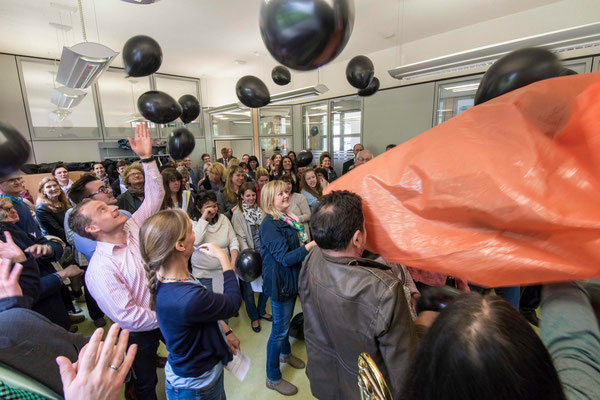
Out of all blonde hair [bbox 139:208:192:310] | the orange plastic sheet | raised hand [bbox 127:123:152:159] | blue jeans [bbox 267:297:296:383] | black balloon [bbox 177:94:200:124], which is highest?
black balloon [bbox 177:94:200:124]

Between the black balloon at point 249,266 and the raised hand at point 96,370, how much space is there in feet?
4.25

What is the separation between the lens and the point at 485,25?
4.77m

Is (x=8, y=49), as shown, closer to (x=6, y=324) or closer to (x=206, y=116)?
(x=206, y=116)

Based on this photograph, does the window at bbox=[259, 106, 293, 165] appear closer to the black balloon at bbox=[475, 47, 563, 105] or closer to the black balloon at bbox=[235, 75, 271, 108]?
the black balloon at bbox=[235, 75, 271, 108]

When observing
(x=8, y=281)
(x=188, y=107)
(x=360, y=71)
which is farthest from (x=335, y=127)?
(x=8, y=281)

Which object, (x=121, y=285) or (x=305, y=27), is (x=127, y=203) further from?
(x=305, y=27)

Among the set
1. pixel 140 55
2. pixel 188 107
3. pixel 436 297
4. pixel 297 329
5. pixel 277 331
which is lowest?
pixel 297 329

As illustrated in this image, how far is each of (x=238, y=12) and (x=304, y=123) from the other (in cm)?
421

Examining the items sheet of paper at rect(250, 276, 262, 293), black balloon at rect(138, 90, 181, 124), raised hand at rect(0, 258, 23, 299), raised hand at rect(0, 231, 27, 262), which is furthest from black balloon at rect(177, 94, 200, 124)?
raised hand at rect(0, 258, 23, 299)

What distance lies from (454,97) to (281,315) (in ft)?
18.1

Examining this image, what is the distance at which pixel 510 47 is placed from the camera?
2.87m

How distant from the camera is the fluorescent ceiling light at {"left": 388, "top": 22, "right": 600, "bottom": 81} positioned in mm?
2529

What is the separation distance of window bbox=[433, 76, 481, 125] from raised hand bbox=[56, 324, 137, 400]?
5.89 meters

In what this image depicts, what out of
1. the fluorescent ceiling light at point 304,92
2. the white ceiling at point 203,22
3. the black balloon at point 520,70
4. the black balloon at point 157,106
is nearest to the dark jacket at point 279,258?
the black balloon at point 520,70
